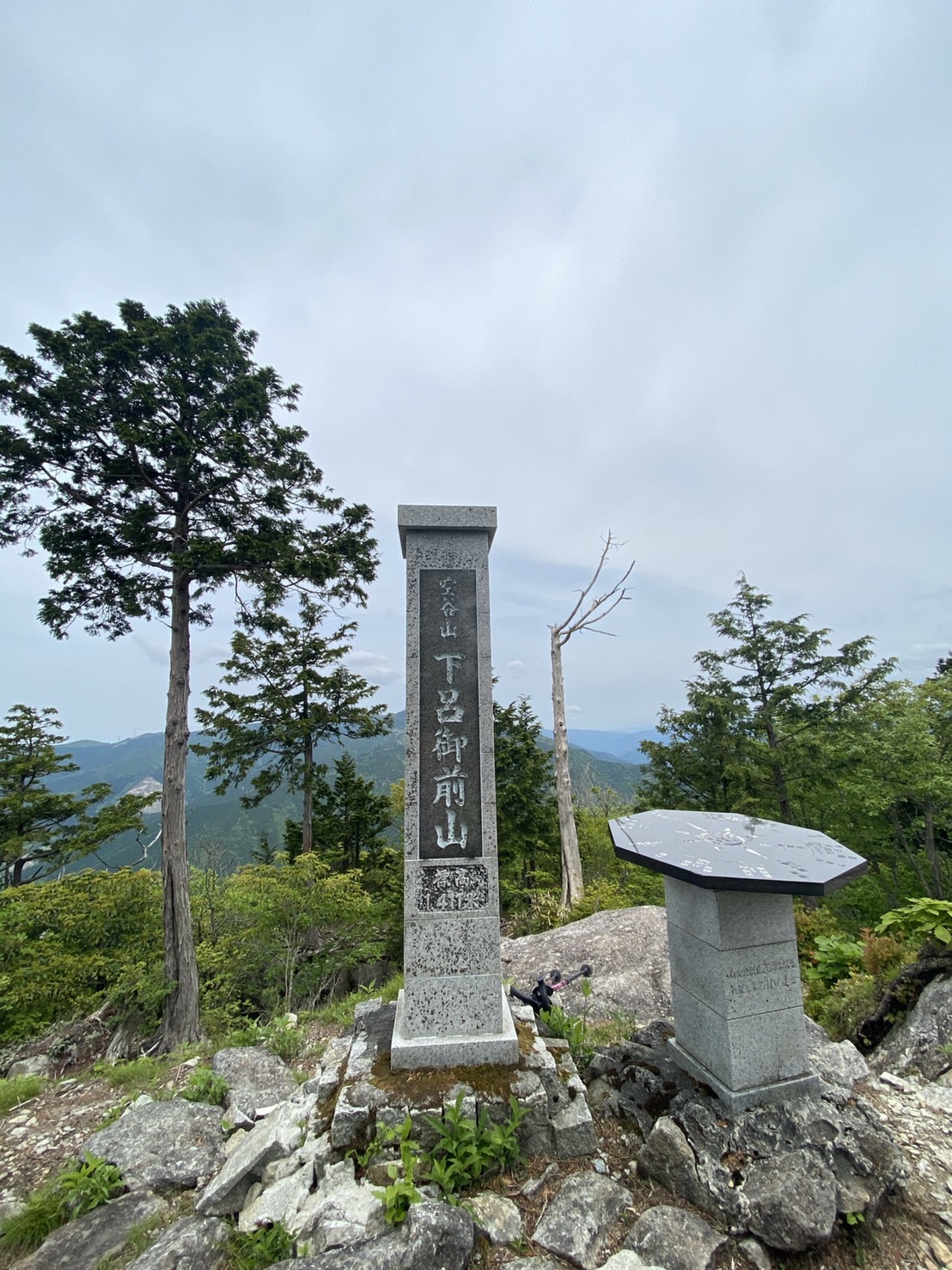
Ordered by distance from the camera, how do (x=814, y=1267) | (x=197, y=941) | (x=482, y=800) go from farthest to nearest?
1. (x=197, y=941)
2. (x=482, y=800)
3. (x=814, y=1267)

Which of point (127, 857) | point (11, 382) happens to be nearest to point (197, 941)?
point (11, 382)

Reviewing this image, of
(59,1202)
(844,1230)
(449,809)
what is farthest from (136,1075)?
(844,1230)

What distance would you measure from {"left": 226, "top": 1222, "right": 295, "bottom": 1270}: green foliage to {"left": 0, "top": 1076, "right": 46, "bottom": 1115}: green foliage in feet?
14.9

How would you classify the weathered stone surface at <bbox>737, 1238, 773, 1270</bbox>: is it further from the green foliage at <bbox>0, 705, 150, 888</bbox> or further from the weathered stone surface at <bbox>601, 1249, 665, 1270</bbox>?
the green foliage at <bbox>0, 705, 150, 888</bbox>

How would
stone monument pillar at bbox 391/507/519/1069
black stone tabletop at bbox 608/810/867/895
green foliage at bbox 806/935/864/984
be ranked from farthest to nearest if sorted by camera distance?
green foliage at bbox 806/935/864/984
stone monument pillar at bbox 391/507/519/1069
black stone tabletop at bbox 608/810/867/895

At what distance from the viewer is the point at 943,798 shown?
12.2m

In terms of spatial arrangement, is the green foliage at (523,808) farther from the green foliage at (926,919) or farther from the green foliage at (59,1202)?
the green foliage at (59,1202)

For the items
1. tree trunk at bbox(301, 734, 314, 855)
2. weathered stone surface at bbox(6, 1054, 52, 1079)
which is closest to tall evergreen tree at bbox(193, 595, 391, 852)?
tree trunk at bbox(301, 734, 314, 855)

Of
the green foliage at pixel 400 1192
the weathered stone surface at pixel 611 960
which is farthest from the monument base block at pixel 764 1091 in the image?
the weathered stone surface at pixel 611 960

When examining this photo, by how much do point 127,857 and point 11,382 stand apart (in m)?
125

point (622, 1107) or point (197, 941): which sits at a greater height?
point (622, 1107)

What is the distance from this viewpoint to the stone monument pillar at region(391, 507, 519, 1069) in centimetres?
406

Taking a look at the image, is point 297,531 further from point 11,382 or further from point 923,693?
point 923,693

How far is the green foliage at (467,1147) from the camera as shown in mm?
3225
